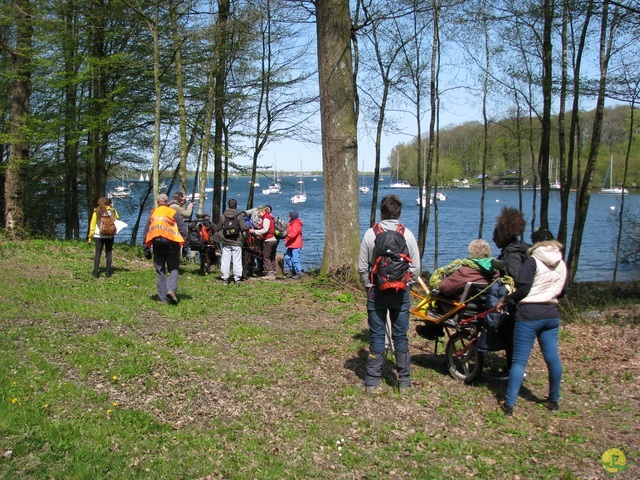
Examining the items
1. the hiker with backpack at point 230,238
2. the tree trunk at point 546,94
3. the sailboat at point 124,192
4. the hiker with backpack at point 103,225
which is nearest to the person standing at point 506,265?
the hiker with backpack at point 230,238

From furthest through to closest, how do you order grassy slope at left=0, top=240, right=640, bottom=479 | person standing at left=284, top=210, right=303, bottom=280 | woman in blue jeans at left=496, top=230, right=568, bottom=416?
1. person standing at left=284, top=210, right=303, bottom=280
2. woman in blue jeans at left=496, top=230, right=568, bottom=416
3. grassy slope at left=0, top=240, right=640, bottom=479

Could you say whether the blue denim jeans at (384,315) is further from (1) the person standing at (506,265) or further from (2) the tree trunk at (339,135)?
(2) the tree trunk at (339,135)

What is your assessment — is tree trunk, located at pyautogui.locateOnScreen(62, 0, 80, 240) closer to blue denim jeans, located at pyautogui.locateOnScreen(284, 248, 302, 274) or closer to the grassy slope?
blue denim jeans, located at pyautogui.locateOnScreen(284, 248, 302, 274)

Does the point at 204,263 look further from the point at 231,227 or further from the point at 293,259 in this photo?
the point at 293,259

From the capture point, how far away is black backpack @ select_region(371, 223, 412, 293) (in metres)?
5.17

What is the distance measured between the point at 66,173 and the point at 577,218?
19.8 m

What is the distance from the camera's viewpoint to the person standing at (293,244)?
13.4 meters

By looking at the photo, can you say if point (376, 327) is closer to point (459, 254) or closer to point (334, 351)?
point (334, 351)

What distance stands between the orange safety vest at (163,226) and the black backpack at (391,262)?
13.5 ft

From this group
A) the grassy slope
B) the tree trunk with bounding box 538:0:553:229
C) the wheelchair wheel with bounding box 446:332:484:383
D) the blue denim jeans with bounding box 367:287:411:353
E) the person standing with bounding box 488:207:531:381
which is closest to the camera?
the grassy slope

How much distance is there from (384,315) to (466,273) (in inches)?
41.1

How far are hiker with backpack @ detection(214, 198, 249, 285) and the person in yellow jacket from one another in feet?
7.99

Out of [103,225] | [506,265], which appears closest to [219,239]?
[103,225]
